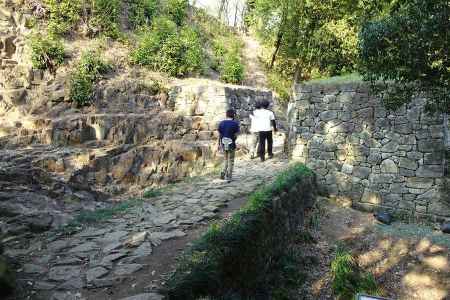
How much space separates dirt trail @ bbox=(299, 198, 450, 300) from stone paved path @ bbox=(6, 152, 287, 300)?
7.26ft

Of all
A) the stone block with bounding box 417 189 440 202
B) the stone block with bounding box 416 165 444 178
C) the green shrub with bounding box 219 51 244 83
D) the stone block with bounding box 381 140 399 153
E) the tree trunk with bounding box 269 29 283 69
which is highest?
the tree trunk with bounding box 269 29 283 69

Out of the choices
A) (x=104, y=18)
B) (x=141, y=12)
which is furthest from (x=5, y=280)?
(x=141, y=12)

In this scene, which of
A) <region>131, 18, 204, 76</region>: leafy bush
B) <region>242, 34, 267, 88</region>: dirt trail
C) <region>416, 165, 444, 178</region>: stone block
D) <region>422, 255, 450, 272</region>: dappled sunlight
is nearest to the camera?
<region>422, 255, 450, 272</region>: dappled sunlight

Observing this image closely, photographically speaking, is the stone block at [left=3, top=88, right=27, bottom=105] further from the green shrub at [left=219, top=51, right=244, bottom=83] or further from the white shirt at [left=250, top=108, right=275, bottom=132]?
the green shrub at [left=219, top=51, right=244, bottom=83]

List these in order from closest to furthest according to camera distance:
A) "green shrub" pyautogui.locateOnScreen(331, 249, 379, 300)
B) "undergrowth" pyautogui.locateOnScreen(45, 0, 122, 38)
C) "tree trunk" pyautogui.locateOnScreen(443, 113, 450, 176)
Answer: "green shrub" pyautogui.locateOnScreen(331, 249, 379, 300) < "tree trunk" pyautogui.locateOnScreen(443, 113, 450, 176) < "undergrowth" pyautogui.locateOnScreen(45, 0, 122, 38)

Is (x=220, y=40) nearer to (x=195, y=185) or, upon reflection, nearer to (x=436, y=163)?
(x=195, y=185)

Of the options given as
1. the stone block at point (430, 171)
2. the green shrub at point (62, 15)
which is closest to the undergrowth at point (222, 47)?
the green shrub at point (62, 15)

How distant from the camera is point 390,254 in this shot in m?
7.64

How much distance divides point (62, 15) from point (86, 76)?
3853 mm

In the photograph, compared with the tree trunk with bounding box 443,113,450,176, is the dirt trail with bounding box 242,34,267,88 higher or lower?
higher

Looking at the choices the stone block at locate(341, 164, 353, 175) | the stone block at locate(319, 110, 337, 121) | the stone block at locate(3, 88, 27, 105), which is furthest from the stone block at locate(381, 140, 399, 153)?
the stone block at locate(3, 88, 27, 105)

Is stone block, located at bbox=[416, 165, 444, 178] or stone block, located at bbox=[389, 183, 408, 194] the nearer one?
stone block, located at bbox=[416, 165, 444, 178]

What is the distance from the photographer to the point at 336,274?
6.69 metres

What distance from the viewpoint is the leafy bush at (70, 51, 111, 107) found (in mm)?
12508
